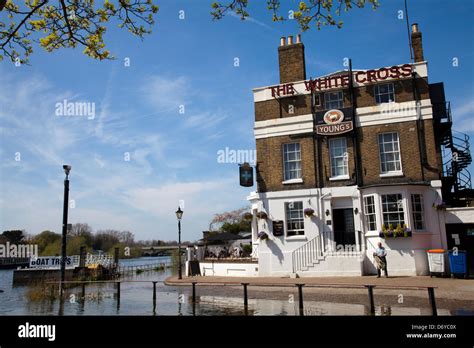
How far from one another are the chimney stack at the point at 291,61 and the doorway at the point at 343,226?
7882 millimetres

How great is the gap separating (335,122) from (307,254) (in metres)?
7.10

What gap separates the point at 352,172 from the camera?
67.0 feet

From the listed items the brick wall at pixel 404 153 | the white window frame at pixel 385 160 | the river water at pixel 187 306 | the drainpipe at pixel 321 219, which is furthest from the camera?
the drainpipe at pixel 321 219

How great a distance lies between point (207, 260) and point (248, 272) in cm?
348

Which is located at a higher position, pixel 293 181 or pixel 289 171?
pixel 289 171

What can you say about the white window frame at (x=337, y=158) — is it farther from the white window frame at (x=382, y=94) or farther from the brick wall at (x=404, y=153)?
the white window frame at (x=382, y=94)

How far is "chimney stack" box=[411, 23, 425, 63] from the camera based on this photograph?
2077cm

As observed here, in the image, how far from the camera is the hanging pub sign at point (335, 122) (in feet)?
67.8

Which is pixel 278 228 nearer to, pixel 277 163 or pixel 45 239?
pixel 277 163

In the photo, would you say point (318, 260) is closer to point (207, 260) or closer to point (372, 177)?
point (372, 177)

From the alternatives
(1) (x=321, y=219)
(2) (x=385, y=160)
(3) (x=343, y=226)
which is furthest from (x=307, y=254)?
(2) (x=385, y=160)

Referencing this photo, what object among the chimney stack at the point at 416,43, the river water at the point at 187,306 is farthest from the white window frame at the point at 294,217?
the chimney stack at the point at 416,43

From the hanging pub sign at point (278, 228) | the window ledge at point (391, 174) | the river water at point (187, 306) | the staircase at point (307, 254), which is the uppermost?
the window ledge at point (391, 174)
